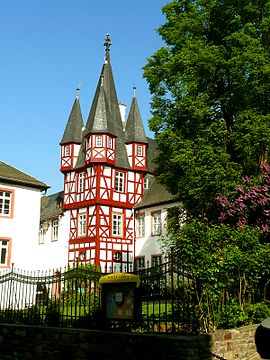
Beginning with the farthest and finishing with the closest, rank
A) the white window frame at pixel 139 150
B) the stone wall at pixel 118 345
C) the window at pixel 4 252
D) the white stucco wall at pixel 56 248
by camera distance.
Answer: the white window frame at pixel 139 150 < the white stucco wall at pixel 56 248 < the window at pixel 4 252 < the stone wall at pixel 118 345

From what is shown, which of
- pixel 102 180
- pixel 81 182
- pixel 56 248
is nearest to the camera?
pixel 102 180

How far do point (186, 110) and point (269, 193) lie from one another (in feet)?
19.1

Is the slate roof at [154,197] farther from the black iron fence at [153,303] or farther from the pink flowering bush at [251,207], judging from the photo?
the black iron fence at [153,303]

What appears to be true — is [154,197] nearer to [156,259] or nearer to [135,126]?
[156,259]

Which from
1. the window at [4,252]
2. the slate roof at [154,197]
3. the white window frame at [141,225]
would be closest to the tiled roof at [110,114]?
the slate roof at [154,197]

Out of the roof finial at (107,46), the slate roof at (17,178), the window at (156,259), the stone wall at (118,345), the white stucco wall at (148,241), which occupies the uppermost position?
the roof finial at (107,46)

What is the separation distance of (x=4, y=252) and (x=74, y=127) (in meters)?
15.6

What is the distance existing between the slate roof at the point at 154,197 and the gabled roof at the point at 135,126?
390cm

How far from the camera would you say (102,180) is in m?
37.0

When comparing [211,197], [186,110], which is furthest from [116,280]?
[186,110]

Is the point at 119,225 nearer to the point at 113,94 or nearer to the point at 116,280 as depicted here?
the point at 113,94

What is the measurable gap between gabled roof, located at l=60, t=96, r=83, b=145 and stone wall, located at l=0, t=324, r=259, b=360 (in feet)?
97.4

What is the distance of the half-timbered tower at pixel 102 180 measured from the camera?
119 feet

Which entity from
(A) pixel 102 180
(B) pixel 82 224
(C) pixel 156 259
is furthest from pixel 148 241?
(A) pixel 102 180
